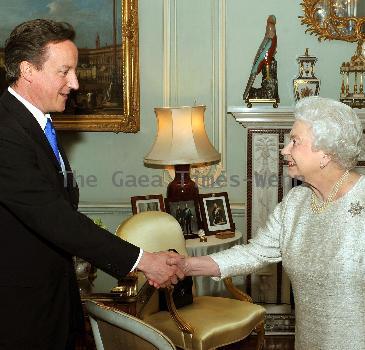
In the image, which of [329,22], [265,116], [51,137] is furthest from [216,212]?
[51,137]

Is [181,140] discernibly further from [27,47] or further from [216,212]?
[27,47]

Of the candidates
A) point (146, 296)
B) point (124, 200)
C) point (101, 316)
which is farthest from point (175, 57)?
point (101, 316)

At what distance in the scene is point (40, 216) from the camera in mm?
2301

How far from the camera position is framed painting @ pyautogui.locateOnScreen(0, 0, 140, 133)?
4.82 m

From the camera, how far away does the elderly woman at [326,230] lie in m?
2.27

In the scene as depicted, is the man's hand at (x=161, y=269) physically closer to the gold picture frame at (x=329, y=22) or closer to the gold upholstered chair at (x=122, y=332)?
the gold upholstered chair at (x=122, y=332)

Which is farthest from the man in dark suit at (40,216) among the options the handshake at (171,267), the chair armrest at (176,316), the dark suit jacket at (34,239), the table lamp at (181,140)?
the table lamp at (181,140)

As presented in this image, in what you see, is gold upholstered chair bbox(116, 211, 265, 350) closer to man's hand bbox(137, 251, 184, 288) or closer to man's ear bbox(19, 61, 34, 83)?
man's hand bbox(137, 251, 184, 288)

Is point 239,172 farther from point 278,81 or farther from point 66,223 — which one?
point 66,223

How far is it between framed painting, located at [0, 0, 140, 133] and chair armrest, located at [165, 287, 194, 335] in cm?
178

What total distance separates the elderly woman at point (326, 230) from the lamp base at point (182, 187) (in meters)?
2.07

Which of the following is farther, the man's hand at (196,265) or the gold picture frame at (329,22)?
the gold picture frame at (329,22)

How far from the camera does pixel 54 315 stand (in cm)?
241

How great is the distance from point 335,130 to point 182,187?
7.60 ft
